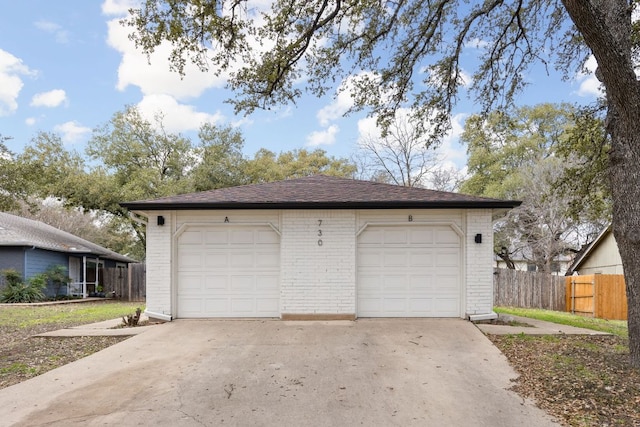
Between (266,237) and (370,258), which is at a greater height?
(266,237)

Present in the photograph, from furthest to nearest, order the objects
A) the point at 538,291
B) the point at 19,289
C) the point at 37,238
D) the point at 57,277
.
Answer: the point at 37,238 → the point at 57,277 → the point at 19,289 → the point at 538,291

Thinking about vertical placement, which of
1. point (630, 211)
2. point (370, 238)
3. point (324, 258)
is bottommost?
point (324, 258)

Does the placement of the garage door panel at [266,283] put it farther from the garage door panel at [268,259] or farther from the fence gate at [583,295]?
the fence gate at [583,295]

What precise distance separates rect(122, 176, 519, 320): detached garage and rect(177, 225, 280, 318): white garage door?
0.07 feet

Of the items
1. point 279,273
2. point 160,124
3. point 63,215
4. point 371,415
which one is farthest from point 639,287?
point 63,215

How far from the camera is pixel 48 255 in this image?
1869cm

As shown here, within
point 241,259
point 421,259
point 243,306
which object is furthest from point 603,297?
point 241,259

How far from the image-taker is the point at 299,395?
4715 mm

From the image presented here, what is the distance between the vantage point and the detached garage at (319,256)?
8672 millimetres

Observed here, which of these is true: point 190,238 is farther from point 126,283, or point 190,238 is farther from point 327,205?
point 126,283

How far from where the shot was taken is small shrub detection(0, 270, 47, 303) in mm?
16109

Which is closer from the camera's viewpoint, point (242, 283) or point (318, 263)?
point (318, 263)

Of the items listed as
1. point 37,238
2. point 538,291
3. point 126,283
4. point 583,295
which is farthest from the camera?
point 126,283

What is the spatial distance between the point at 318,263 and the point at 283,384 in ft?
12.6
